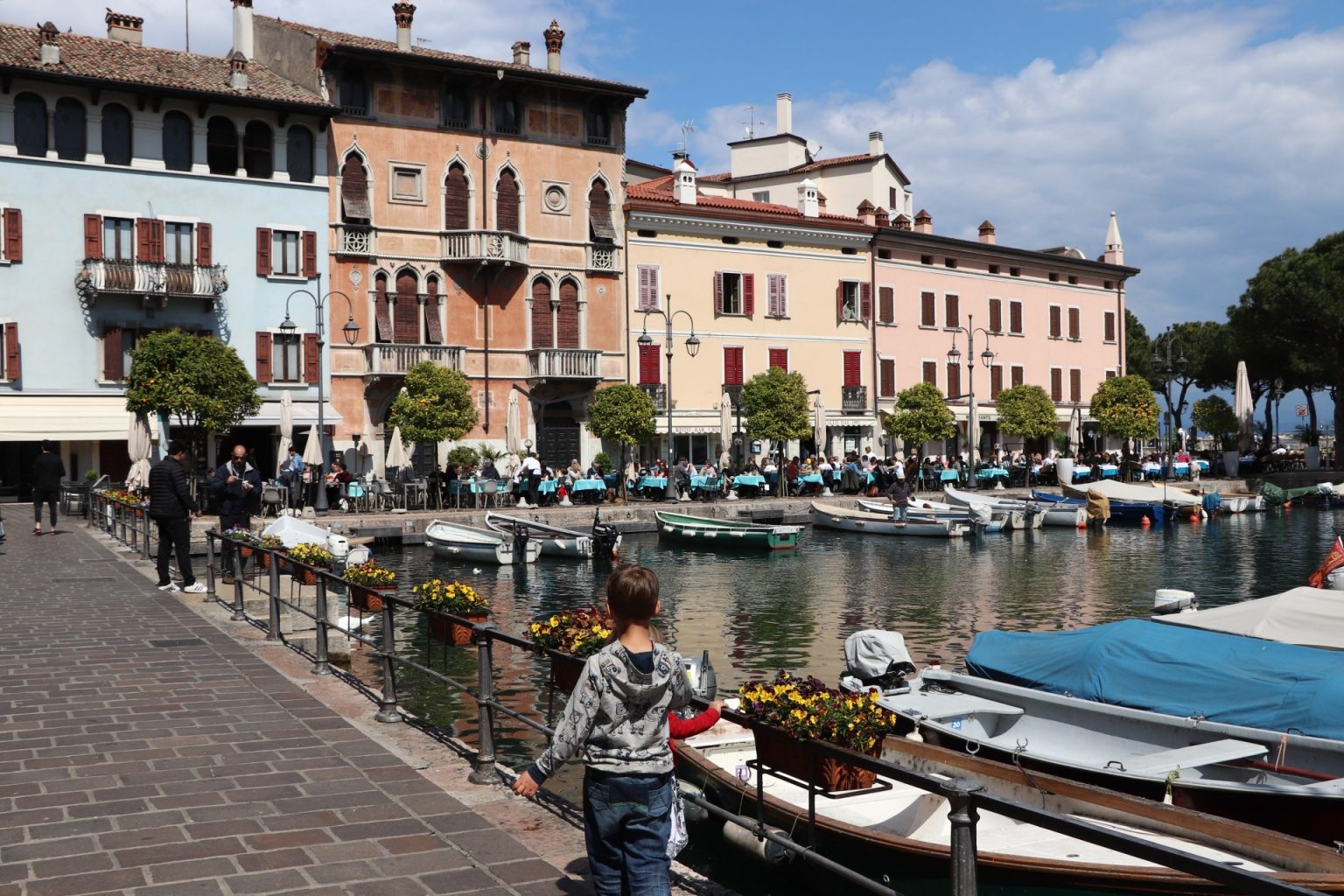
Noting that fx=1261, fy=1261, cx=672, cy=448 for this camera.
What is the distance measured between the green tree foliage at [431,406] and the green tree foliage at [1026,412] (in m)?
28.1

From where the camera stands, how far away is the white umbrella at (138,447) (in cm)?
3288

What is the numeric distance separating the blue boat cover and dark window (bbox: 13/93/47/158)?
122 feet

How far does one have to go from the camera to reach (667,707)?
17.2ft

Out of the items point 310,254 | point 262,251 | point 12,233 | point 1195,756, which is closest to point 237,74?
point 262,251

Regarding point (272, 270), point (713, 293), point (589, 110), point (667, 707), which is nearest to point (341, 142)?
point (272, 270)

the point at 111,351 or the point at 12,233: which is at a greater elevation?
the point at 12,233

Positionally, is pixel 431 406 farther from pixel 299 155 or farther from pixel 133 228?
pixel 133 228

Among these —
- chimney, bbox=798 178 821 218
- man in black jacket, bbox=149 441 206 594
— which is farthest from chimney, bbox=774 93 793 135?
man in black jacket, bbox=149 441 206 594

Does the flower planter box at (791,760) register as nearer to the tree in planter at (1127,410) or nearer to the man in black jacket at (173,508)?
the man in black jacket at (173,508)

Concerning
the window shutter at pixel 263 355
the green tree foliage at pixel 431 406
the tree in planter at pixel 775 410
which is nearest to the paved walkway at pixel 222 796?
the green tree foliage at pixel 431 406

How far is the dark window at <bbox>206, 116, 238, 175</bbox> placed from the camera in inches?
1699

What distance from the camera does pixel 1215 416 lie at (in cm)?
6969

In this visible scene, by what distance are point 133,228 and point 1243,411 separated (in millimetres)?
52953

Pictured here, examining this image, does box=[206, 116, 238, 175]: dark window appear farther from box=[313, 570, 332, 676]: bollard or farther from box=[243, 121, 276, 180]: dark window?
box=[313, 570, 332, 676]: bollard
